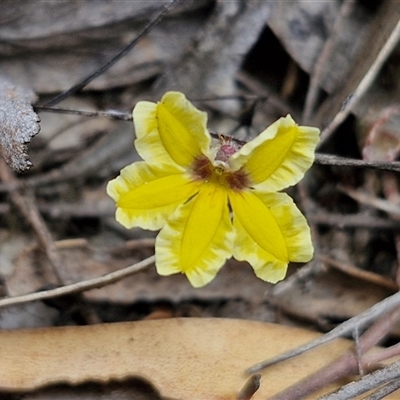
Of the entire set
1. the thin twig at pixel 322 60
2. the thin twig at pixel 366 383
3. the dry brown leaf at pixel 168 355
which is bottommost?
the thin twig at pixel 366 383

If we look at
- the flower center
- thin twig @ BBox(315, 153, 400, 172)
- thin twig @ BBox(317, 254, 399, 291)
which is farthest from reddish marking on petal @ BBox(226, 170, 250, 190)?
thin twig @ BBox(317, 254, 399, 291)

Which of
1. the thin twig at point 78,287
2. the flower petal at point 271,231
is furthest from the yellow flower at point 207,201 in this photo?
the thin twig at point 78,287

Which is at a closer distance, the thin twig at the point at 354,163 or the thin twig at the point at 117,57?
the thin twig at the point at 354,163

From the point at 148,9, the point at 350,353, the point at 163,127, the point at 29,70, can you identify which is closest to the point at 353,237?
the point at 350,353

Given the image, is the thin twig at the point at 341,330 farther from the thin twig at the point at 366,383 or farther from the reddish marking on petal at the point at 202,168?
the reddish marking on petal at the point at 202,168

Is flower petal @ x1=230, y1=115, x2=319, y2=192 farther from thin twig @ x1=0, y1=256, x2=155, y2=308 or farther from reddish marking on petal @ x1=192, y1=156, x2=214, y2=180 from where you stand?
thin twig @ x1=0, y1=256, x2=155, y2=308
